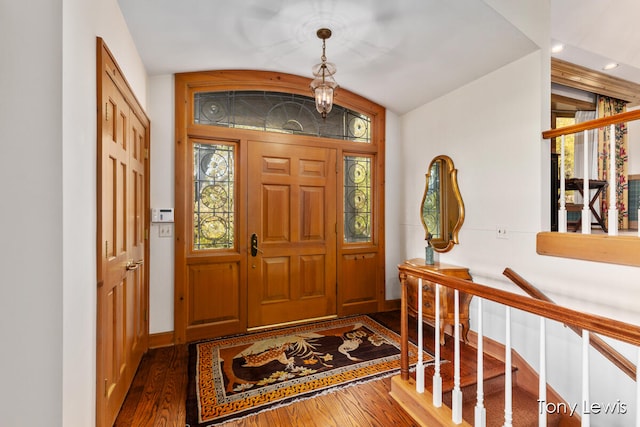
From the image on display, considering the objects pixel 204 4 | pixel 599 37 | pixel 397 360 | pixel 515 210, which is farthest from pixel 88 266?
pixel 599 37

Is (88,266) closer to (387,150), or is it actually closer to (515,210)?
(515,210)

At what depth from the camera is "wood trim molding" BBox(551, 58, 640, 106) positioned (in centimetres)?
335

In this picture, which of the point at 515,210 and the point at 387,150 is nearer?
the point at 515,210

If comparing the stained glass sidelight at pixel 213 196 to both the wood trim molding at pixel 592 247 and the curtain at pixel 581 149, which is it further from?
the curtain at pixel 581 149

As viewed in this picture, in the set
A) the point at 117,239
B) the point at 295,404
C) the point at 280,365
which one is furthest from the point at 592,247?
the point at 117,239

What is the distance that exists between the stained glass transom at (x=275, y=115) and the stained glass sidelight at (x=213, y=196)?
1.08 ft

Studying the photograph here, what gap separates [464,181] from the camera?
3096 mm

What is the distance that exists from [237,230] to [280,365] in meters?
1.42

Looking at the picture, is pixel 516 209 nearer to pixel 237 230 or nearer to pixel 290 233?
pixel 290 233

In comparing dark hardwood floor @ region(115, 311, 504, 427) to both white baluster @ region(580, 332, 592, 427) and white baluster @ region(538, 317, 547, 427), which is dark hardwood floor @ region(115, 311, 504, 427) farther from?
white baluster @ region(580, 332, 592, 427)

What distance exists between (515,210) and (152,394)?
323 centimetres

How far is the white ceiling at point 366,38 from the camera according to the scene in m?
2.10

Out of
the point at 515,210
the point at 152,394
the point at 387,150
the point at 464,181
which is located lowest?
the point at 152,394

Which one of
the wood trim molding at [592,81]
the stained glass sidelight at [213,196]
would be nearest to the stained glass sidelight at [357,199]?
the stained glass sidelight at [213,196]
